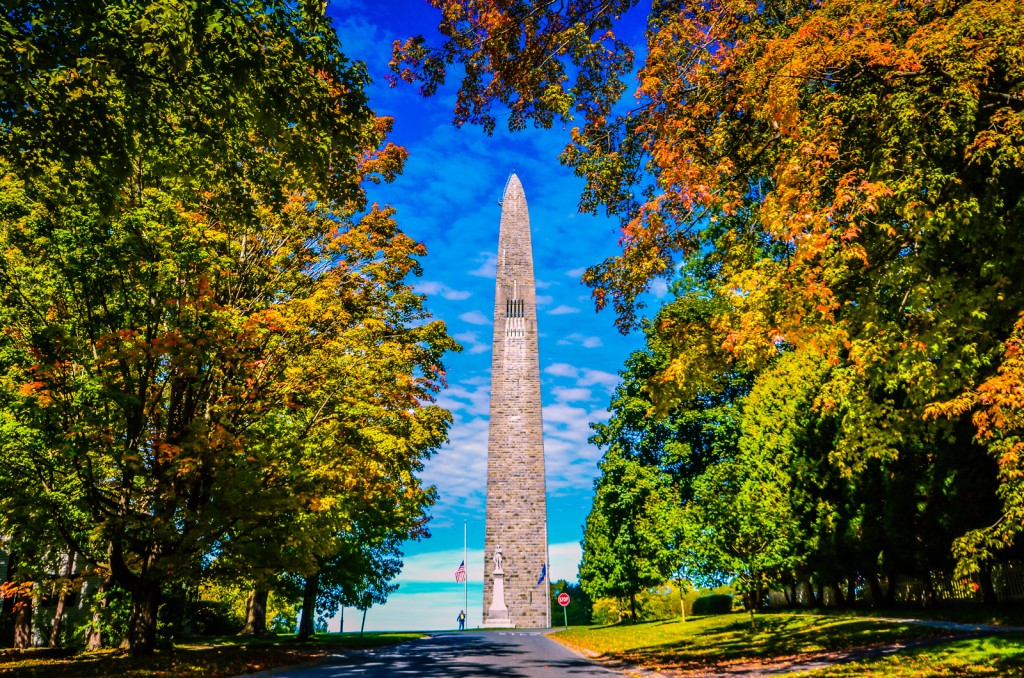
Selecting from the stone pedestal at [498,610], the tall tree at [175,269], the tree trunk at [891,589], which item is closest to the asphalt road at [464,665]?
the tall tree at [175,269]

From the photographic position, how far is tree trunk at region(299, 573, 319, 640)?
23.2 metres

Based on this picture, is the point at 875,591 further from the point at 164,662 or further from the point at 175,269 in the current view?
the point at 175,269

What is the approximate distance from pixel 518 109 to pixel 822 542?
21.3m

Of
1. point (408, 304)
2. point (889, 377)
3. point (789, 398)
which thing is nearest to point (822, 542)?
point (789, 398)

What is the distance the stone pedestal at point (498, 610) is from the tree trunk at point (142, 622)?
27.3 m

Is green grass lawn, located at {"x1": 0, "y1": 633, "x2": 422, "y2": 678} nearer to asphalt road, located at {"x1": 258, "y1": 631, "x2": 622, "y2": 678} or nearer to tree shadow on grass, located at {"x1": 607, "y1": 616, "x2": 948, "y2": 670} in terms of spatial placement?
Result: asphalt road, located at {"x1": 258, "y1": 631, "x2": 622, "y2": 678}

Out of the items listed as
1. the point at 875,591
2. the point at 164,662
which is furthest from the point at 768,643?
the point at 164,662

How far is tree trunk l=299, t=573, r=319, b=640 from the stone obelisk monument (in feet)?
55.9

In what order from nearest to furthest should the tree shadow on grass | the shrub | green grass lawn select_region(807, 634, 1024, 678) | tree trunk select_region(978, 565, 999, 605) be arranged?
1. green grass lawn select_region(807, 634, 1024, 678)
2. the tree shadow on grass
3. tree trunk select_region(978, 565, 999, 605)
4. the shrub

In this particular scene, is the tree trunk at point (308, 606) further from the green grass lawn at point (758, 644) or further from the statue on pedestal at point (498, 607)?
the statue on pedestal at point (498, 607)

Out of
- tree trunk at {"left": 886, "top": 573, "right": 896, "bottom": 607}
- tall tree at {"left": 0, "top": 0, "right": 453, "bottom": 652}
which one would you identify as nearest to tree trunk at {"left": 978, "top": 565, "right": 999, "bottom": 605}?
tree trunk at {"left": 886, "top": 573, "right": 896, "bottom": 607}

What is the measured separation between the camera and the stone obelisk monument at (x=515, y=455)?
3922 cm

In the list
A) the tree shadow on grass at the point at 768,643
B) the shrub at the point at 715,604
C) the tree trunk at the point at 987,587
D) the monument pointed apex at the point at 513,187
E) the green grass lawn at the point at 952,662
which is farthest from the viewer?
the monument pointed apex at the point at 513,187

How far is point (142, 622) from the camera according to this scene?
547 inches
